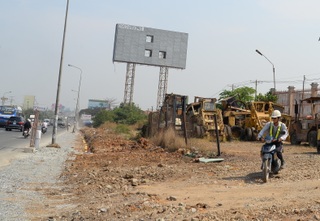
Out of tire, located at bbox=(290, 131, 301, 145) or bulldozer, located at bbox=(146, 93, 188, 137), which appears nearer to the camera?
bulldozer, located at bbox=(146, 93, 188, 137)

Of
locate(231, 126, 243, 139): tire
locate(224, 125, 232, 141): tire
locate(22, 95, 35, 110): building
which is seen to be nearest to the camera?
locate(224, 125, 232, 141): tire

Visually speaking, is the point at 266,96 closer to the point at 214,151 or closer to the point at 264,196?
the point at 214,151

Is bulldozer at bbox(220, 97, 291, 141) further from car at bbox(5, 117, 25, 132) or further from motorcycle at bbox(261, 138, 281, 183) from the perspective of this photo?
car at bbox(5, 117, 25, 132)

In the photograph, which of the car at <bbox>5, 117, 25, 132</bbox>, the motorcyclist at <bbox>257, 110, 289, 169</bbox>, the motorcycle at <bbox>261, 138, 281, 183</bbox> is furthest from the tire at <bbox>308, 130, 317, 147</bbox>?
the car at <bbox>5, 117, 25, 132</bbox>

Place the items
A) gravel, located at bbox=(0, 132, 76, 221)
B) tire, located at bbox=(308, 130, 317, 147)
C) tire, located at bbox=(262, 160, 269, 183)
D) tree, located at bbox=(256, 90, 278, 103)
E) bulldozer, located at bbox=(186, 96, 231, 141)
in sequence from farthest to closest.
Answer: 1. tree, located at bbox=(256, 90, 278, 103)
2. bulldozer, located at bbox=(186, 96, 231, 141)
3. tire, located at bbox=(308, 130, 317, 147)
4. tire, located at bbox=(262, 160, 269, 183)
5. gravel, located at bbox=(0, 132, 76, 221)

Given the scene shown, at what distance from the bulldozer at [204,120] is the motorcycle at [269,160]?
47.4 ft

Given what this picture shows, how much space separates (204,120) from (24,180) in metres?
16.4

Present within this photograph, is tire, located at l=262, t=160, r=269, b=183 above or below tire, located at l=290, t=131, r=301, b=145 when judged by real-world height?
below

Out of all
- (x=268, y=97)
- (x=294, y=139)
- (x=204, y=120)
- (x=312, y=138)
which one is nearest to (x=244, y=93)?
(x=268, y=97)

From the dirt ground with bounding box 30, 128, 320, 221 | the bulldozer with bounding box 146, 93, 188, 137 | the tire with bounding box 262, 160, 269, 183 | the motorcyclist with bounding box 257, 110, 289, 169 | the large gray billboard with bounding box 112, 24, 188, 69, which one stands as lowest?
the dirt ground with bounding box 30, 128, 320, 221

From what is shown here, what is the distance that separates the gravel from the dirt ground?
Result: 309mm

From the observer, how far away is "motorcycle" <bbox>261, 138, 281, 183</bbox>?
9773mm

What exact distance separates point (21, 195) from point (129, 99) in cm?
5882

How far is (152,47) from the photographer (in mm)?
61594
